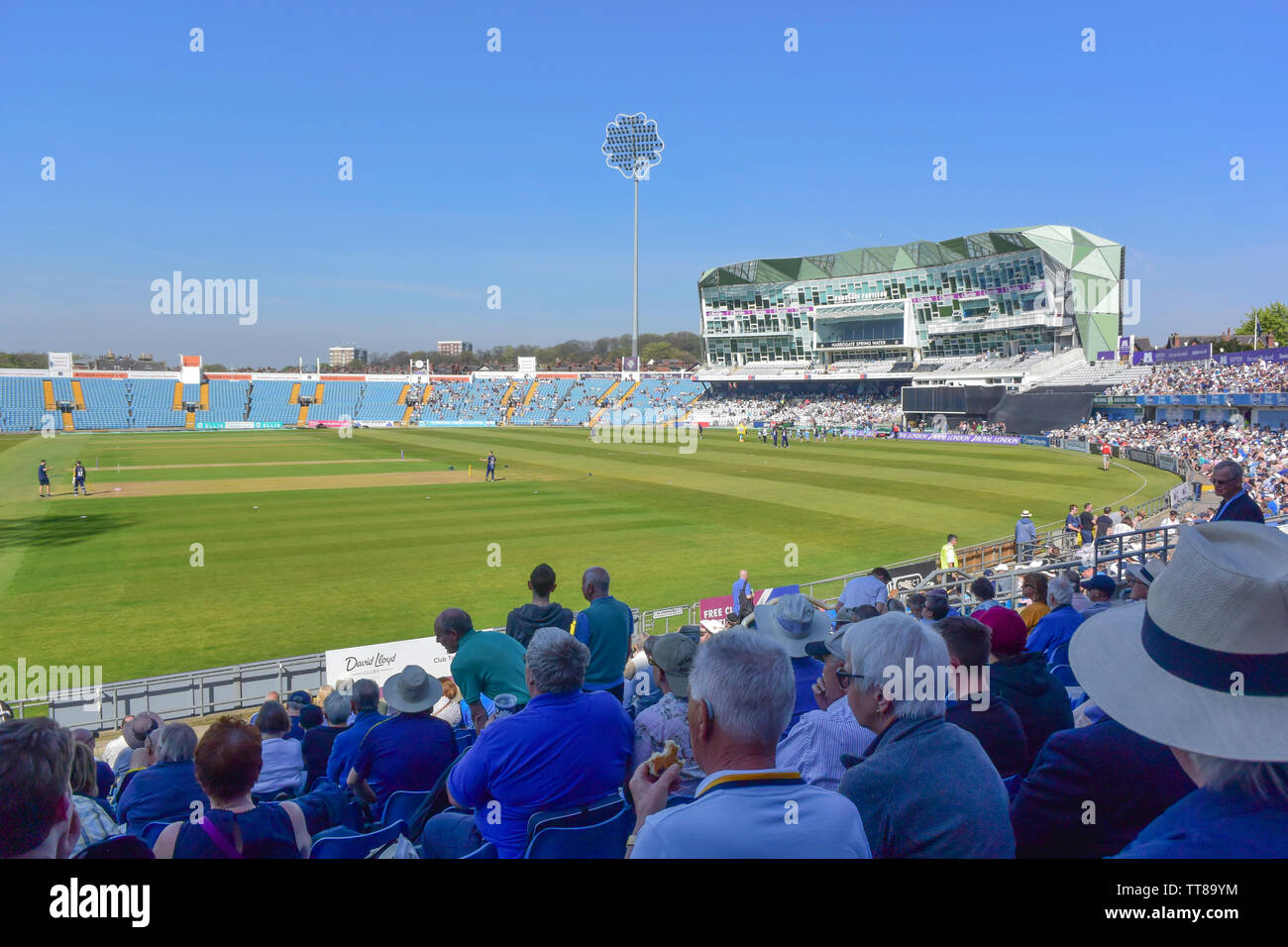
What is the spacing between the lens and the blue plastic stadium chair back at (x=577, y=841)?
3734 mm

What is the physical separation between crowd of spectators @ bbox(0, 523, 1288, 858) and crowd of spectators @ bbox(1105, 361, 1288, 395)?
53.5m

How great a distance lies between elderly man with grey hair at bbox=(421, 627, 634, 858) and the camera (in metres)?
4.01

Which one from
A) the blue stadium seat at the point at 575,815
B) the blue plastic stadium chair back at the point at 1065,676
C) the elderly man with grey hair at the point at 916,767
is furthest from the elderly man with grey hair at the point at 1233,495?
the blue stadium seat at the point at 575,815

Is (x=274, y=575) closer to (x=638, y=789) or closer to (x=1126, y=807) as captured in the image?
(x=638, y=789)

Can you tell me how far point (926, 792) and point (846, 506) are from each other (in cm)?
2918

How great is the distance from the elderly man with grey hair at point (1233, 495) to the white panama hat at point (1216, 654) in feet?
23.3

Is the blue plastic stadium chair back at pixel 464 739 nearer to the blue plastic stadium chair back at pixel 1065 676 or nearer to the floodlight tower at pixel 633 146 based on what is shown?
the blue plastic stadium chair back at pixel 1065 676

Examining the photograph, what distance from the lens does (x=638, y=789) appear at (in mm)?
3211

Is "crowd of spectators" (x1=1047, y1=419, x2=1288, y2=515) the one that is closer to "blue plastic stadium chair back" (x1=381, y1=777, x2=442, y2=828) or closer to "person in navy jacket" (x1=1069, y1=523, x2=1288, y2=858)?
"blue plastic stadium chair back" (x1=381, y1=777, x2=442, y2=828)

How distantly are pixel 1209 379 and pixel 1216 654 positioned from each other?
62.8 meters

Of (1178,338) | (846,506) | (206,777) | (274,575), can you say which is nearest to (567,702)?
(206,777)

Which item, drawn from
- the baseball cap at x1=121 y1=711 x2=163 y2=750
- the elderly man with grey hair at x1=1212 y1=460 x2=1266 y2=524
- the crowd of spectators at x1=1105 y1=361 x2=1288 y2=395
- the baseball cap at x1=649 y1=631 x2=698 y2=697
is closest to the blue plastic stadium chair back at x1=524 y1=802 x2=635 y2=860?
the baseball cap at x1=649 y1=631 x2=698 y2=697

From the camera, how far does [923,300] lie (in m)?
92.2

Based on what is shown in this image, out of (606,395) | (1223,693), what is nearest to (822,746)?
(1223,693)
